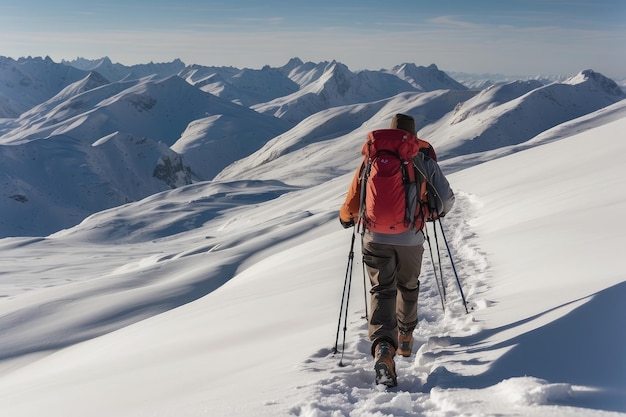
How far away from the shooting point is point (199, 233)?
5266cm

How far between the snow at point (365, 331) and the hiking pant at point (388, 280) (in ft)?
1.22

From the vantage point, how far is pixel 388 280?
487 cm

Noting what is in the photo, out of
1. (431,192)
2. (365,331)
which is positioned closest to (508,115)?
(365,331)

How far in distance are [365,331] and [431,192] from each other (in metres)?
1.78

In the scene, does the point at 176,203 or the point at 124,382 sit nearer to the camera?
the point at 124,382

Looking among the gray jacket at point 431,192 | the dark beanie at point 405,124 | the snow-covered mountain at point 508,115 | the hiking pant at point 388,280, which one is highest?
the snow-covered mountain at point 508,115

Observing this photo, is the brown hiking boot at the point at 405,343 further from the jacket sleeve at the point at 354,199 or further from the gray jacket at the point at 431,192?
Result: the jacket sleeve at the point at 354,199

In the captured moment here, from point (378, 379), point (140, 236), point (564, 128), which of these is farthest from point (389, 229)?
point (564, 128)

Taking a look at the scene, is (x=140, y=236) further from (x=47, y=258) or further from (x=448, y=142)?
(x=448, y=142)

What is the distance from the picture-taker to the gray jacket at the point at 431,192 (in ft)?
16.0

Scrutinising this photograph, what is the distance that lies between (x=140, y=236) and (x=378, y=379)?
55.4m

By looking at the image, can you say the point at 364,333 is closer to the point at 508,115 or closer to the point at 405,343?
the point at 405,343

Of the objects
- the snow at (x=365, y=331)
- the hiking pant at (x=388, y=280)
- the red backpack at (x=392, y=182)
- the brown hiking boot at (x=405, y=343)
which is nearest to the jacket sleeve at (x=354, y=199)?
the red backpack at (x=392, y=182)

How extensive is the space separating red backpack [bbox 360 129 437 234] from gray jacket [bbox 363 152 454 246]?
0.08m
